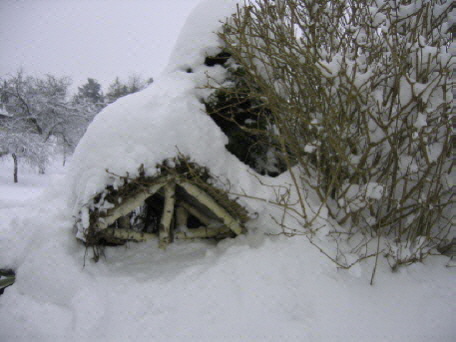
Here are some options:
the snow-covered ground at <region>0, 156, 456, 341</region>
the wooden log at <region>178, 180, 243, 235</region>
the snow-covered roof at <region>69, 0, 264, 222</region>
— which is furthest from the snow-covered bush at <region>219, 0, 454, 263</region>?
the wooden log at <region>178, 180, 243, 235</region>

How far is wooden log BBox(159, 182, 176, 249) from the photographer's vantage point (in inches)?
99.5

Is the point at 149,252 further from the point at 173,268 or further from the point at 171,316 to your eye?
the point at 171,316

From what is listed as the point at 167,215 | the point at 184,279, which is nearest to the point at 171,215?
the point at 167,215

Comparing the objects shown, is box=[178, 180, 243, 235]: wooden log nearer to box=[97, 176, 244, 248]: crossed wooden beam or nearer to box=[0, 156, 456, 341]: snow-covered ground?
box=[97, 176, 244, 248]: crossed wooden beam

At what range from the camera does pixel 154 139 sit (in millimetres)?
2447

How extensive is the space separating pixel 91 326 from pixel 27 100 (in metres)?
21.1

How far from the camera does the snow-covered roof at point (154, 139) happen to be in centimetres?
233

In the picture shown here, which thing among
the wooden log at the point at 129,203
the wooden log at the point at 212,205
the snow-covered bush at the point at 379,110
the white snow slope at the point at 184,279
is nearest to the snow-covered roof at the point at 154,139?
the white snow slope at the point at 184,279

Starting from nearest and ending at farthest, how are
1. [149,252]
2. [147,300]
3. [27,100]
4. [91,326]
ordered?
1. [91,326]
2. [147,300]
3. [149,252]
4. [27,100]

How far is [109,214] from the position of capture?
7.61 ft

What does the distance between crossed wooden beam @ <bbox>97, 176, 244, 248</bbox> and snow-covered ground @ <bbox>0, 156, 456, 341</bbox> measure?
8.2 inches

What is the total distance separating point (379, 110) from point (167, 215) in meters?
2.25

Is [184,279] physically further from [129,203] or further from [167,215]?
[129,203]

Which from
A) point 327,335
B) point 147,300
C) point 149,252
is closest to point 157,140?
point 149,252
